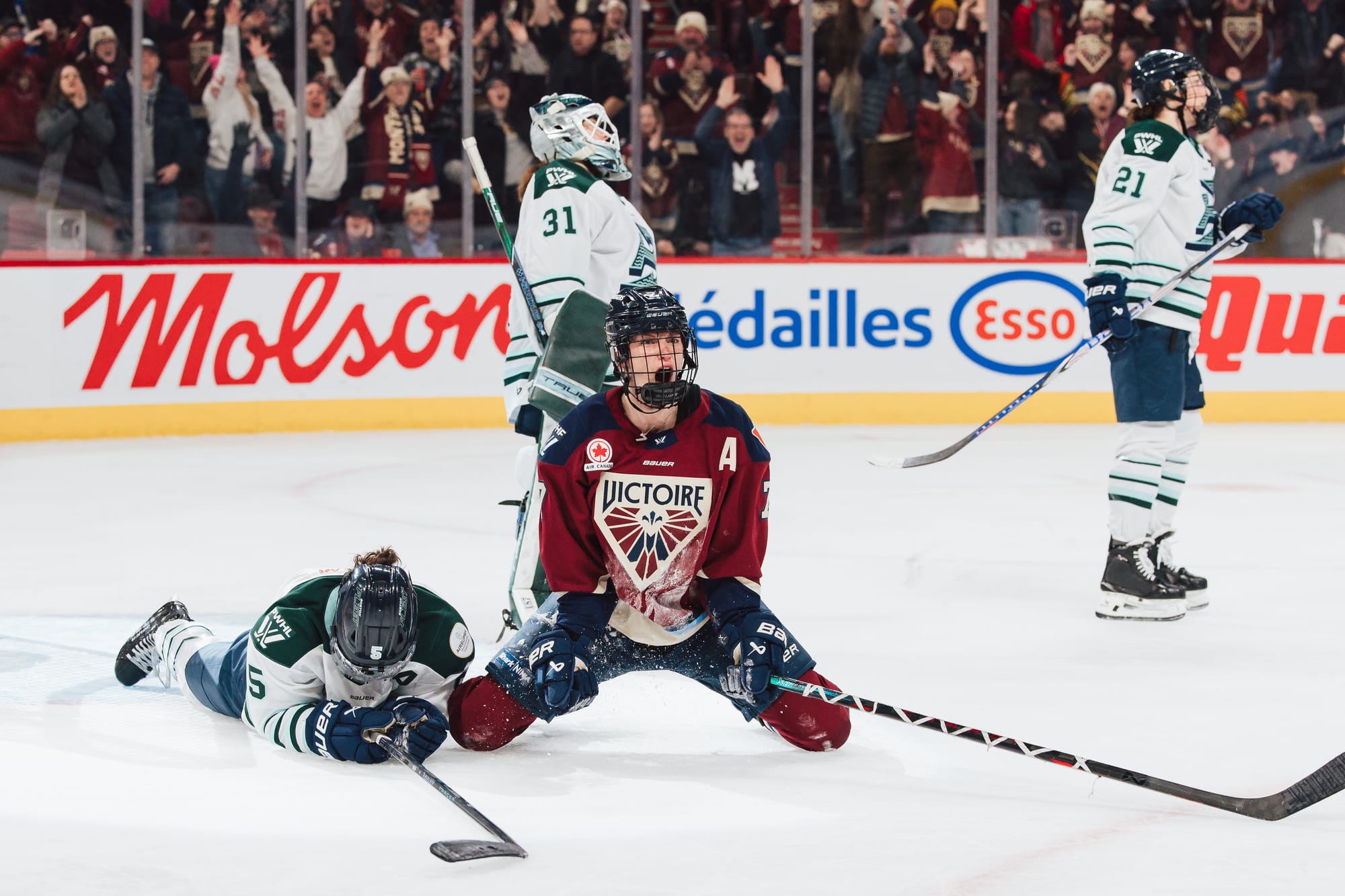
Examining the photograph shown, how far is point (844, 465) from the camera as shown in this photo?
7.21 m

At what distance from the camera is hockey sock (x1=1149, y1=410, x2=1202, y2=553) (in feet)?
14.4

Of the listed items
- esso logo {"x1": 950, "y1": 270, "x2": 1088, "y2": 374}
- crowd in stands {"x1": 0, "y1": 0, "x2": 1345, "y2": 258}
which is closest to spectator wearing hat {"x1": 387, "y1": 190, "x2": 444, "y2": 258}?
crowd in stands {"x1": 0, "y1": 0, "x2": 1345, "y2": 258}

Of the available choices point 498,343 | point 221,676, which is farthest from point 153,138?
point 221,676

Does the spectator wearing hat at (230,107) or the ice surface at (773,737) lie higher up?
the spectator wearing hat at (230,107)

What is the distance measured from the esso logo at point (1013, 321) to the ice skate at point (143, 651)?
5.82m

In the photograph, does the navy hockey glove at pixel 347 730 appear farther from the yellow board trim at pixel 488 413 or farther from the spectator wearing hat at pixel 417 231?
the spectator wearing hat at pixel 417 231

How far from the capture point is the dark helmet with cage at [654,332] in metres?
2.91

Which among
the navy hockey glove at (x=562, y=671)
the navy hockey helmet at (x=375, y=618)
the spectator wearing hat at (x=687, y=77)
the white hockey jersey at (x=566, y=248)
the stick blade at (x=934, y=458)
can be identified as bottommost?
the navy hockey glove at (x=562, y=671)

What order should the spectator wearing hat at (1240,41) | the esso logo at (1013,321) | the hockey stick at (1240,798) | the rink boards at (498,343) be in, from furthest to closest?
the spectator wearing hat at (1240,41) < the esso logo at (1013,321) < the rink boards at (498,343) < the hockey stick at (1240,798)

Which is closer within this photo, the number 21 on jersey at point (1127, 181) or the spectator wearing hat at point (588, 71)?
the number 21 on jersey at point (1127, 181)

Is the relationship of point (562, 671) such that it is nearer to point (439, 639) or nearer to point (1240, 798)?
point (439, 639)

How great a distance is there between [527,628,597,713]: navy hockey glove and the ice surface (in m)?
0.13

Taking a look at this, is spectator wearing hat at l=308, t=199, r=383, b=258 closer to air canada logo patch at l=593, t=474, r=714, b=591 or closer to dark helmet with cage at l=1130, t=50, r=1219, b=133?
dark helmet with cage at l=1130, t=50, r=1219, b=133

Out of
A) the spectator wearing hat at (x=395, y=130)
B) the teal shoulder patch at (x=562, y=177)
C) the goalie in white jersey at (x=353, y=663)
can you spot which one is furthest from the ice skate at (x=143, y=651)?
the spectator wearing hat at (x=395, y=130)
